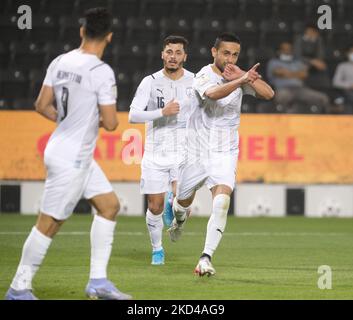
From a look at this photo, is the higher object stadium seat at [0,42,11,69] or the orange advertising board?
stadium seat at [0,42,11,69]

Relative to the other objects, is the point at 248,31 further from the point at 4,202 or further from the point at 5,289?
the point at 5,289

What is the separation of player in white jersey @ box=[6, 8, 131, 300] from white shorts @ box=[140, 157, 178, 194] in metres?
3.14

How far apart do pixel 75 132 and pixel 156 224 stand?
10.5 feet

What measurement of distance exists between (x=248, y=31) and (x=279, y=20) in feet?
2.16

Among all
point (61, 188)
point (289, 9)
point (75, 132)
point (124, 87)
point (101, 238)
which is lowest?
point (101, 238)

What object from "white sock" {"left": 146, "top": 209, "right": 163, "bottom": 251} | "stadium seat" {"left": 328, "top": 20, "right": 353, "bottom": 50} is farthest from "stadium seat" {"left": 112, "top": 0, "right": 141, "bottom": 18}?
"white sock" {"left": 146, "top": 209, "right": 163, "bottom": 251}

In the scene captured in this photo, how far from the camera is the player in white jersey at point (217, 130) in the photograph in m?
9.34

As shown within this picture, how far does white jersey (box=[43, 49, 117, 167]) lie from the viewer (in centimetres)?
744

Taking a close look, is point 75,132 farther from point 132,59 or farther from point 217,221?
point 132,59

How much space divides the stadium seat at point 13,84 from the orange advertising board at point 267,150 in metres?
1.57

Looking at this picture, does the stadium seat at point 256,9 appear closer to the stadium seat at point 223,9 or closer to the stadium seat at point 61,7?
the stadium seat at point 223,9

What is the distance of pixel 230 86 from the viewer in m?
9.12

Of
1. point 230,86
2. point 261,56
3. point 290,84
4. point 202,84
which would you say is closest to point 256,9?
point 261,56

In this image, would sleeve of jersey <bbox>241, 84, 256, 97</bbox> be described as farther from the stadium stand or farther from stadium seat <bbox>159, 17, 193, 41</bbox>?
stadium seat <bbox>159, 17, 193, 41</bbox>
